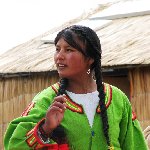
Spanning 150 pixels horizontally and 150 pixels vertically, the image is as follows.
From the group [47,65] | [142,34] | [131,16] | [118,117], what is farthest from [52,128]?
[131,16]

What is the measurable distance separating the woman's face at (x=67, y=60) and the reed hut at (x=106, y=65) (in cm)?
420

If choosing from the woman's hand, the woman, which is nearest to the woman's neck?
the woman

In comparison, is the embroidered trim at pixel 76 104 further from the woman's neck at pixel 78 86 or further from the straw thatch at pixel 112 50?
the straw thatch at pixel 112 50

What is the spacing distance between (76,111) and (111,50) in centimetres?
530

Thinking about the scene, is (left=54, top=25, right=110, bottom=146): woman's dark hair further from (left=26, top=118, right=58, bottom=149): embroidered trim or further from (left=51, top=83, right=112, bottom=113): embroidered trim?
(left=26, top=118, right=58, bottom=149): embroidered trim

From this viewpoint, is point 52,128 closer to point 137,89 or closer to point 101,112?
point 101,112

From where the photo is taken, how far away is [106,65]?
24.1 ft

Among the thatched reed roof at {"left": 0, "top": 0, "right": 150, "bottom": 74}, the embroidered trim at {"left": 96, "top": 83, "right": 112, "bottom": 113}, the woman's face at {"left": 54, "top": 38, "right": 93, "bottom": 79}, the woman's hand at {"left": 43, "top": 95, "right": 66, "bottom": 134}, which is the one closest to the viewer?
the woman's hand at {"left": 43, "top": 95, "right": 66, "bottom": 134}

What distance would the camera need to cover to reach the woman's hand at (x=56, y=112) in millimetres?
2643

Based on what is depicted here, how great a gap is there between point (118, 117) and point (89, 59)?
335 mm

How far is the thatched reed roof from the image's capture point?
743 centimetres

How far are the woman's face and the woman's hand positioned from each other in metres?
0.24

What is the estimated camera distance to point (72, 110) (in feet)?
9.43

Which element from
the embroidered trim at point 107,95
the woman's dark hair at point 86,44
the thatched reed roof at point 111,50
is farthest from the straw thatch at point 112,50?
the woman's dark hair at point 86,44
